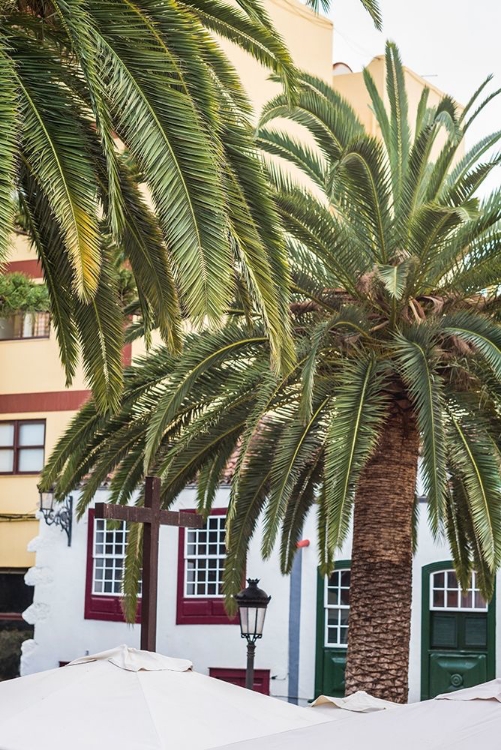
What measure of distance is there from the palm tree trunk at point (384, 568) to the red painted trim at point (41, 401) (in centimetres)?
1387

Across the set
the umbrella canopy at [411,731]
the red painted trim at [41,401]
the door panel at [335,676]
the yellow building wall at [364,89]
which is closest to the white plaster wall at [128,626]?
the door panel at [335,676]

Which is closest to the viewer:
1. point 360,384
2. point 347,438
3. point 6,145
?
point 6,145

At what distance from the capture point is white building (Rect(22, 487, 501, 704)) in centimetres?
2189

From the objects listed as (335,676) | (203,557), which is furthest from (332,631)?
(203,557)

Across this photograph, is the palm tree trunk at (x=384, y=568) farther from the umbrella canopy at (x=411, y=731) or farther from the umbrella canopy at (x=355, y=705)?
the umbrella canopy at (x=411, y=731)

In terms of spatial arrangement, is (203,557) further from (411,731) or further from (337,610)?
(411,731)

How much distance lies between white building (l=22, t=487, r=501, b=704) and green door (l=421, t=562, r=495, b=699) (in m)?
0.02

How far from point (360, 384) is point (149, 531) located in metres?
3.05

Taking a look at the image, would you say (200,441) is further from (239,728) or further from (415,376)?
(239,728)

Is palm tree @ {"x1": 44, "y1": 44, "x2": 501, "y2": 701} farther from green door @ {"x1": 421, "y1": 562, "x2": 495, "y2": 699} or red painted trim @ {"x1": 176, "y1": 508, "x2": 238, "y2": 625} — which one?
red painted trim @ {"x1": 176, "y1": 508, "x2": 238, "y2": 625}

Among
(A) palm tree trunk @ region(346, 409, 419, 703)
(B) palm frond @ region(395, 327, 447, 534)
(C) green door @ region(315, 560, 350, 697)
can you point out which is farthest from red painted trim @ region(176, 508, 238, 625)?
(B) palm frond @ region(395, 327, 447, 534)

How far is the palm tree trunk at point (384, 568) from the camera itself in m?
15.0

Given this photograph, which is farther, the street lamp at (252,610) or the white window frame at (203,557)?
the white window frame at (203,557)

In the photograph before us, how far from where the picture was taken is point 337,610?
74.9 feet
